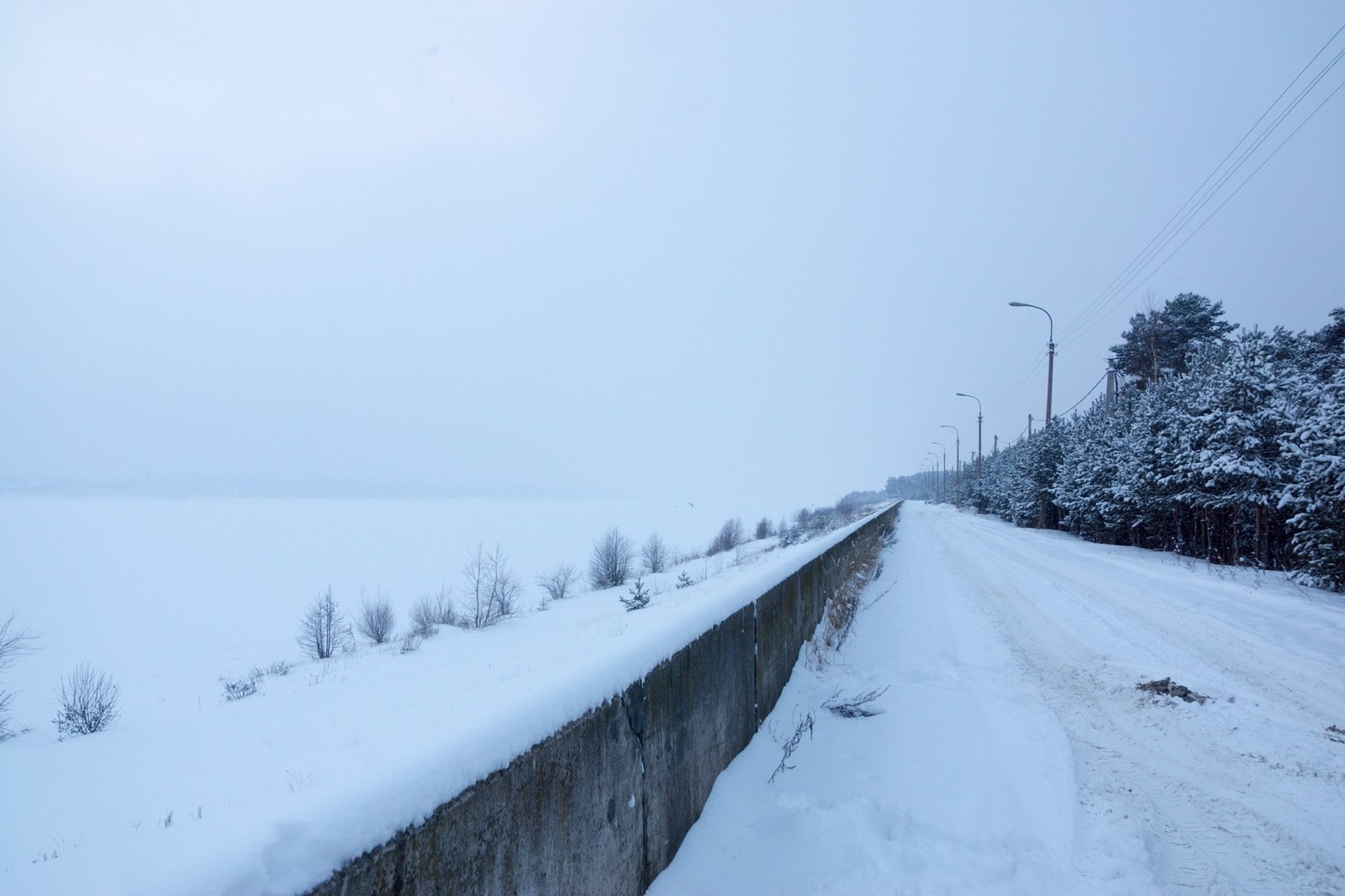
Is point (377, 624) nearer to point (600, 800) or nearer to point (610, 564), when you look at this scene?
point (610, 564)

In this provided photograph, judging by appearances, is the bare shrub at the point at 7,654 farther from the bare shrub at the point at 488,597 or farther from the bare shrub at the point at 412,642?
the bare shrub at the point at 488,597

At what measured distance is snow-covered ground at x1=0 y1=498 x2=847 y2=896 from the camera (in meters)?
1.27

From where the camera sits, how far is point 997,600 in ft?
33.2

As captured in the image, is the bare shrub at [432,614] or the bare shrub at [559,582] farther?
the bare shrub at [559,582]

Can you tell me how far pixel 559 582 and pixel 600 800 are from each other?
26.7m

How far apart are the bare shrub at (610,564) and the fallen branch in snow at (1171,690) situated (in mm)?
23893

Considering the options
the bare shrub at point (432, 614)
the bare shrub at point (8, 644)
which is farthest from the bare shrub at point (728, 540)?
→ the bare shrub at point (8, 644)

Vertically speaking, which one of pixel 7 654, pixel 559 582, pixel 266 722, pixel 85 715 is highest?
pixel 266 722

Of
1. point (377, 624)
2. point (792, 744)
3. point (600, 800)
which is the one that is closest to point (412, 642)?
point (377, 624)

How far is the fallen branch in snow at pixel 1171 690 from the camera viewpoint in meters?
5.20

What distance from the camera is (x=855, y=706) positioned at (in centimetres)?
515

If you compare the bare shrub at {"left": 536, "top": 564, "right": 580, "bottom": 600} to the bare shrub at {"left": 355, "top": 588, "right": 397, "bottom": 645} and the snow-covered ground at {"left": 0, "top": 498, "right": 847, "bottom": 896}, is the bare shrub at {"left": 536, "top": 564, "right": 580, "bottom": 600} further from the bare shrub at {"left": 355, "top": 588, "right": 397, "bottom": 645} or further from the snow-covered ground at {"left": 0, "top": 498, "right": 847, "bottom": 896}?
the bare shrub at {"left": 355, "top": 588, "right": 397, "bottom": 645}

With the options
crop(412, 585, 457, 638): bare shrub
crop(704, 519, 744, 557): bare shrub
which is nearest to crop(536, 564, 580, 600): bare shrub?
crop(412, 585, 457, 638): bare shrub

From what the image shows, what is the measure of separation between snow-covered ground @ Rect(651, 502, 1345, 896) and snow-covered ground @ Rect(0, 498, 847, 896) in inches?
43.8
